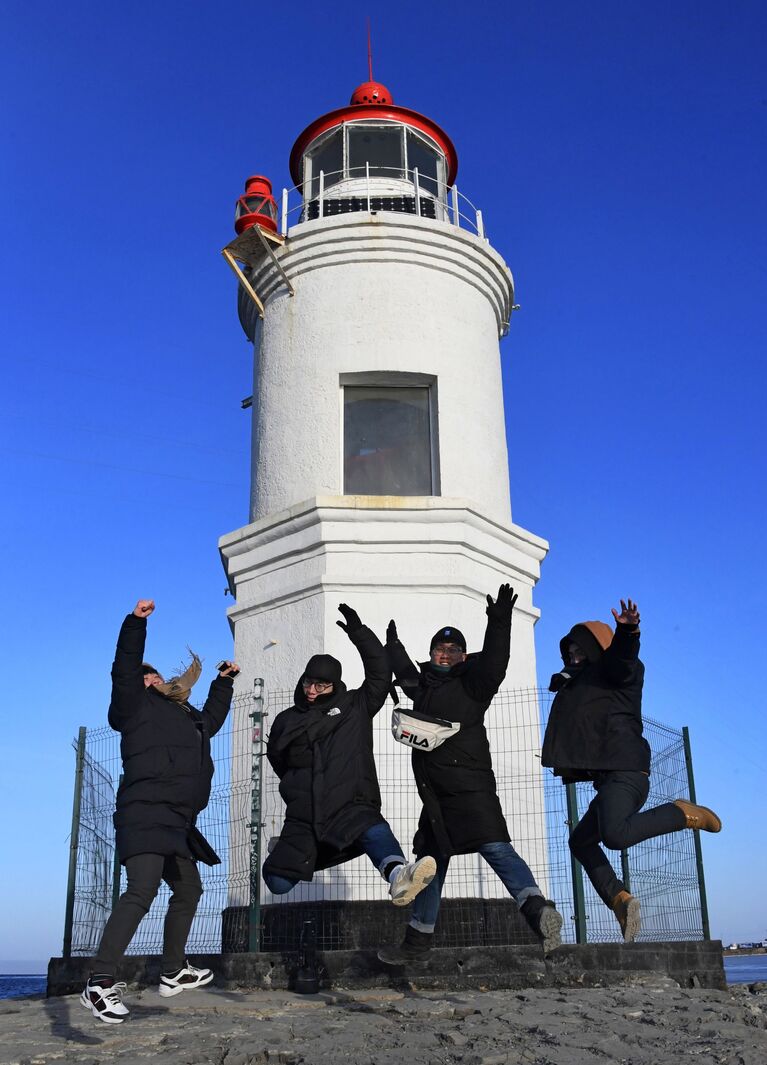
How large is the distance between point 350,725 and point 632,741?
1519mm

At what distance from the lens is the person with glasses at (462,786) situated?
5.33 m

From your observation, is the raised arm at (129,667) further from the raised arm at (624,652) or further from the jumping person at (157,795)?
the raised arm at (624,652)

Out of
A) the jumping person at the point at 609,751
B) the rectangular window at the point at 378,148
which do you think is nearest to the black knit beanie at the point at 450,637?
the jumping person at the point at 609,751

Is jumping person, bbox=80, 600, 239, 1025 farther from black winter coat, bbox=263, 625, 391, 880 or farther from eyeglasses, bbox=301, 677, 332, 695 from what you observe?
eyeglasses, bbox=301, 677, 332, 695

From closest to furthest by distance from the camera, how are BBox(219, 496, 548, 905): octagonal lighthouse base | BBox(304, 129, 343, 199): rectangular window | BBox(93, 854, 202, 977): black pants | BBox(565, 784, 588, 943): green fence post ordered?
BBox(93, 854, 202, 977): black pants < BBox(565, 784, 588, 943): green fence post < BBox(219, 496, 548, 905): octagonal lighthouse base < BBox(304, 129, 343, 199): rectangular window

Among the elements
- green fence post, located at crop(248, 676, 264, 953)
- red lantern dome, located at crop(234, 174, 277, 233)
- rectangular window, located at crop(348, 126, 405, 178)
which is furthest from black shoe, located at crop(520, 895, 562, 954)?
rectangular window, located at crop(348, 126, 405, 178)

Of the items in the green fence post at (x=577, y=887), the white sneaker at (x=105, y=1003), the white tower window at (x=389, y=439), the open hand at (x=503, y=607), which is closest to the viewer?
the white sneaker at (x=105, y=1003)

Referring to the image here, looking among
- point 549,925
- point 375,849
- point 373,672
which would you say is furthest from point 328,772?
point 549,925

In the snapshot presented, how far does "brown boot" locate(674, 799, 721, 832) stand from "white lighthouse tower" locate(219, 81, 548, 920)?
393 centimetres

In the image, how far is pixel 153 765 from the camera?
536cm

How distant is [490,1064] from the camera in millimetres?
4262

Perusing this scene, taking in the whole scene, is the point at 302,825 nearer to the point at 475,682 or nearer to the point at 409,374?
the point at 475,682

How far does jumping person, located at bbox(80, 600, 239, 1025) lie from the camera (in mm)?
5109

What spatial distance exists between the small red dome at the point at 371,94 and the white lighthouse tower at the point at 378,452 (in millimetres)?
1772
